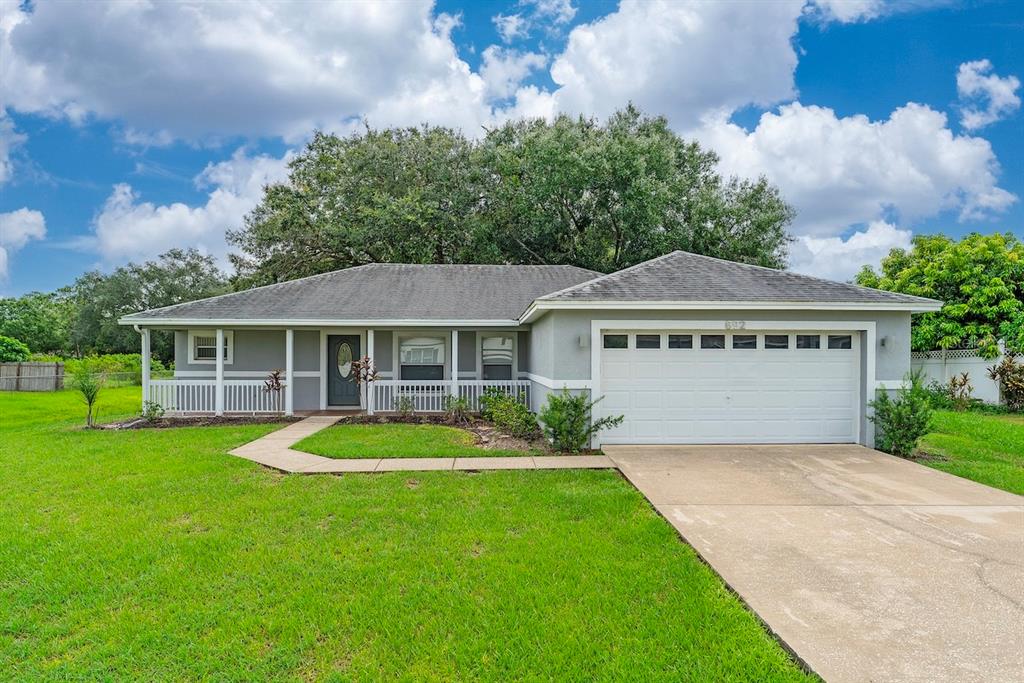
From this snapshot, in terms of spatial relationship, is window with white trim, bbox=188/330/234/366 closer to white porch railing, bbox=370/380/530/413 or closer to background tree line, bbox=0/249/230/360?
white porch railing, bbox=370/380/530/413

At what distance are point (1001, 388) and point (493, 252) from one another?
56.2ft

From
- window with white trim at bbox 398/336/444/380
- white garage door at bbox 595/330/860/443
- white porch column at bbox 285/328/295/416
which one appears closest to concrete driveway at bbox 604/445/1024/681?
white garage door at bbox 595/330/860/443

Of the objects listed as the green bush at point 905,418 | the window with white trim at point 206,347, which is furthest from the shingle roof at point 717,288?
the window with white trim at point 206,347

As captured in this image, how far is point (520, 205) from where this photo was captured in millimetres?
20234

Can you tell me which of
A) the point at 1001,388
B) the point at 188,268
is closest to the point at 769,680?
the point at 1001,388

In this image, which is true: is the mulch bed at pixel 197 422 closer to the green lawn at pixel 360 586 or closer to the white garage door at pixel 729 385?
the green lawn at pixel 360 586

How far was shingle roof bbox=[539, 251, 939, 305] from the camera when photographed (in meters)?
8.48

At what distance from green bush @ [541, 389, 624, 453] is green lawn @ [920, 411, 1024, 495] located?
528 centimetres

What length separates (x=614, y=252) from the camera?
837 inches

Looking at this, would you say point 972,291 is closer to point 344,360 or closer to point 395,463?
point 395,463

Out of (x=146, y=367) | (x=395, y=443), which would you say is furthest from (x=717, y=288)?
(x=146, y=367)

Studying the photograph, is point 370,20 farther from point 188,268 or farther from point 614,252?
point 188,268

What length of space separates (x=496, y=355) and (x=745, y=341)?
6475 millimetres

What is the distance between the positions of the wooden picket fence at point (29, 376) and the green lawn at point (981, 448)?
30629 millimetres
